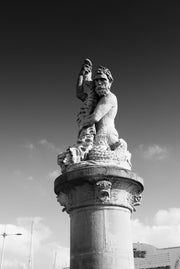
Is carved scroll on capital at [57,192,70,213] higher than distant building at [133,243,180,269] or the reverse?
the reverse

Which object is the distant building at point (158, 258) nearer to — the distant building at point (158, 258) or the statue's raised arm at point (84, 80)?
the distant building at point (158, 258)

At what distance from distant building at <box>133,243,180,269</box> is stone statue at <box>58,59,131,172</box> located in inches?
1367

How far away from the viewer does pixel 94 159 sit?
775 centimetres

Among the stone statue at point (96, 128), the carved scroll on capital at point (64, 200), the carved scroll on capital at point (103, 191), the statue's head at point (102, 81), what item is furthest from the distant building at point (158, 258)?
the carved scroll on capital at point (103, 191)

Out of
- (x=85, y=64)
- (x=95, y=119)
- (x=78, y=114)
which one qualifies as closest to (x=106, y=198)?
(x=95, y=119)

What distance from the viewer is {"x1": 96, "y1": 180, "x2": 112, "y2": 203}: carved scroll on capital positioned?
725 centimetres

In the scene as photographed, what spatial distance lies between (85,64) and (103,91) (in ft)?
5.31

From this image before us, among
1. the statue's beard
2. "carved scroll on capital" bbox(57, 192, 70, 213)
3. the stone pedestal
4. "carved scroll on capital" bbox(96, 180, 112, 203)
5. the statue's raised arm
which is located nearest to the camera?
the stone pedestal

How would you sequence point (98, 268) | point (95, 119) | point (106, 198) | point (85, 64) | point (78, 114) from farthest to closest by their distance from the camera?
1. point (85, 64)
2. point (78, 114)
3. point (95, 119)
4. point (106, 198)
5. point (98, 268)

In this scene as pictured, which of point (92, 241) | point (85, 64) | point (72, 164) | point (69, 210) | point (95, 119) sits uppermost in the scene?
point (85, 64)

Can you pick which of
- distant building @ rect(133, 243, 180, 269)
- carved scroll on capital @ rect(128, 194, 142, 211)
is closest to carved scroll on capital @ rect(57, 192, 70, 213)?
carved scroll on capital @ rect(128, 194, 142, 211)

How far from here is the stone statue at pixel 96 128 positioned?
7840mm

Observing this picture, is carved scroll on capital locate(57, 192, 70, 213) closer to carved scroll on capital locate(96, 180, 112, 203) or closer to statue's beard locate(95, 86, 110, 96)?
carved scroll on capital locate(96, 180, 112, 203)

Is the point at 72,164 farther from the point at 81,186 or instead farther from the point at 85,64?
the point at 85,64
